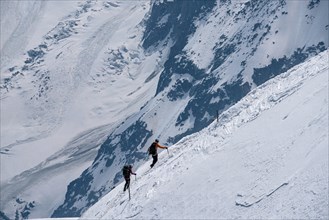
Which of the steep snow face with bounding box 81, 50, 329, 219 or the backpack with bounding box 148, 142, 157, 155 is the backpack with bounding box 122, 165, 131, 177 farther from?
the backpack with bounding box 148, 142, 157, 155

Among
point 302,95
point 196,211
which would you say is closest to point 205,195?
point 196,211

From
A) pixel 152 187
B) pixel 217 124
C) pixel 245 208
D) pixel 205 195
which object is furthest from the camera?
pixel 217 124

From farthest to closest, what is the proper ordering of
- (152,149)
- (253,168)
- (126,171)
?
1. (152,149)
2. (126,171)
3. (253,168)

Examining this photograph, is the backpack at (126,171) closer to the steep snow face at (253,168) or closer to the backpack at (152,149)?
the steep snow face at (253,168)

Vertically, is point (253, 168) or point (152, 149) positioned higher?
point (152, 149)

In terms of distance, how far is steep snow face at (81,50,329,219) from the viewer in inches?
1243

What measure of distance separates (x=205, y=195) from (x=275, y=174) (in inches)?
148

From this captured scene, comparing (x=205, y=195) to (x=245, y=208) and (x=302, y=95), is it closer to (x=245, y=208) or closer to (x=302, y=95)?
(x=245, y=208)

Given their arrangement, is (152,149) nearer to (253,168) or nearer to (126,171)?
(126,171)

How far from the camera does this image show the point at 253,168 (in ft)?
113

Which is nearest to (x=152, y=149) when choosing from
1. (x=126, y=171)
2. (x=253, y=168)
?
(x=126, y=171)

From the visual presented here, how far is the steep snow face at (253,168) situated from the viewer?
104 ft

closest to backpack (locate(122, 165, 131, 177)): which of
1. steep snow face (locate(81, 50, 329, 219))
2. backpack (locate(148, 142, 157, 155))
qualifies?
steep snow face (locate(81, 50, 329, 219))

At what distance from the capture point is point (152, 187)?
3738 centimetres
